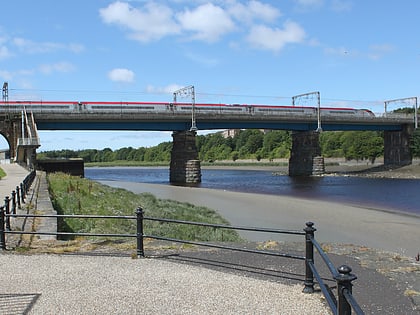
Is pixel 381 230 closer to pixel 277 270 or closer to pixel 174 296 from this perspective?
pixel 277 270

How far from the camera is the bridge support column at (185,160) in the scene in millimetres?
60312

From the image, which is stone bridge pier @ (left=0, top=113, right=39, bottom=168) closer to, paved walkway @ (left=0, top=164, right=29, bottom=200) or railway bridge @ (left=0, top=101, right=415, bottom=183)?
railway bridge @ (left=0, top=101, right=415, bottom=183)

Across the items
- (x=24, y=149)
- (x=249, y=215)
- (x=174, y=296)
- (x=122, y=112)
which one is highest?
(x=122, y=112)

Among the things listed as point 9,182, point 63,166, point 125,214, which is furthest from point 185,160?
point 125,214

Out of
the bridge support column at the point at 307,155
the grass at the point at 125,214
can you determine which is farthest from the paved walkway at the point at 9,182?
the bridge support column at the point at 307,155

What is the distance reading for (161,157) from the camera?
195m

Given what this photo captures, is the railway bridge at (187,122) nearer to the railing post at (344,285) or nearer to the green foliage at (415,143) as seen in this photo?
the green foliage at (415,143)

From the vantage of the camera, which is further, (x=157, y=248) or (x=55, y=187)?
(x=55, y=187)

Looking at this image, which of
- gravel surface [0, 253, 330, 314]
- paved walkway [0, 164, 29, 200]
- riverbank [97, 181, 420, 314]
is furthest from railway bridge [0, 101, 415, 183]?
gravel surface [0, 253, 330, 314]

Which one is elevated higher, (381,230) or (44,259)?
(44,259)

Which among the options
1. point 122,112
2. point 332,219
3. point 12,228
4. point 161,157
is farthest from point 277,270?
point 161,157

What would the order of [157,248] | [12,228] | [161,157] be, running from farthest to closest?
[161,157] → [12,228] → [157,248]

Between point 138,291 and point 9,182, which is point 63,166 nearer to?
point 9,182

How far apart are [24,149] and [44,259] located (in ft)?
135
